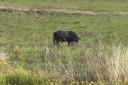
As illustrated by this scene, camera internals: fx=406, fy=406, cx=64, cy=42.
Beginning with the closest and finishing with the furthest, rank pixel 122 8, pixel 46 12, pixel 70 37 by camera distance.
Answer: pixel 70 37, pixel 46 12, pixel 122 8

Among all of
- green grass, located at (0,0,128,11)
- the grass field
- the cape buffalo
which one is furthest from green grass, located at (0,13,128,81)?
green grass, located at (0,0,128,11)

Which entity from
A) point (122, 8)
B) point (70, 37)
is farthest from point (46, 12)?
point (70, 37)

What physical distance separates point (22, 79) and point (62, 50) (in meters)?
6.98

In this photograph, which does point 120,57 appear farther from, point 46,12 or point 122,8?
point 122,8

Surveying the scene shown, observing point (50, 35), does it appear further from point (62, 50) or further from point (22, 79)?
point (22, 79)

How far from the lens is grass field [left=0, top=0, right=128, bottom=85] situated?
8.87 metres

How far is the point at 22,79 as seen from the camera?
892cm

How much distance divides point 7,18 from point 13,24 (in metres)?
2.51

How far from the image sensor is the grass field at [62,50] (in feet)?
29.1

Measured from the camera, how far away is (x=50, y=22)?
101 ft

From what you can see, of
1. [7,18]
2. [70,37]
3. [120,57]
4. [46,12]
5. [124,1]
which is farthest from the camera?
[124,1]

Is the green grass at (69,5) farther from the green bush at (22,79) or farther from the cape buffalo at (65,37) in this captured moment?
the green bush at (22,79)

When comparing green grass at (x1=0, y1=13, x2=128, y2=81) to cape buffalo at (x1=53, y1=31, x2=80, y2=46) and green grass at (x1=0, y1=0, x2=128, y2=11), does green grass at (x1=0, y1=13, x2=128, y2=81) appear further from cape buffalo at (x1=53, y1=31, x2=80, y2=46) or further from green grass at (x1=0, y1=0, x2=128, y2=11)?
green grass at (x1=0, y1=0, x2=128, y2=11)

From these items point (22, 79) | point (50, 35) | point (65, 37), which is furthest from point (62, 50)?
point (50, 35)
